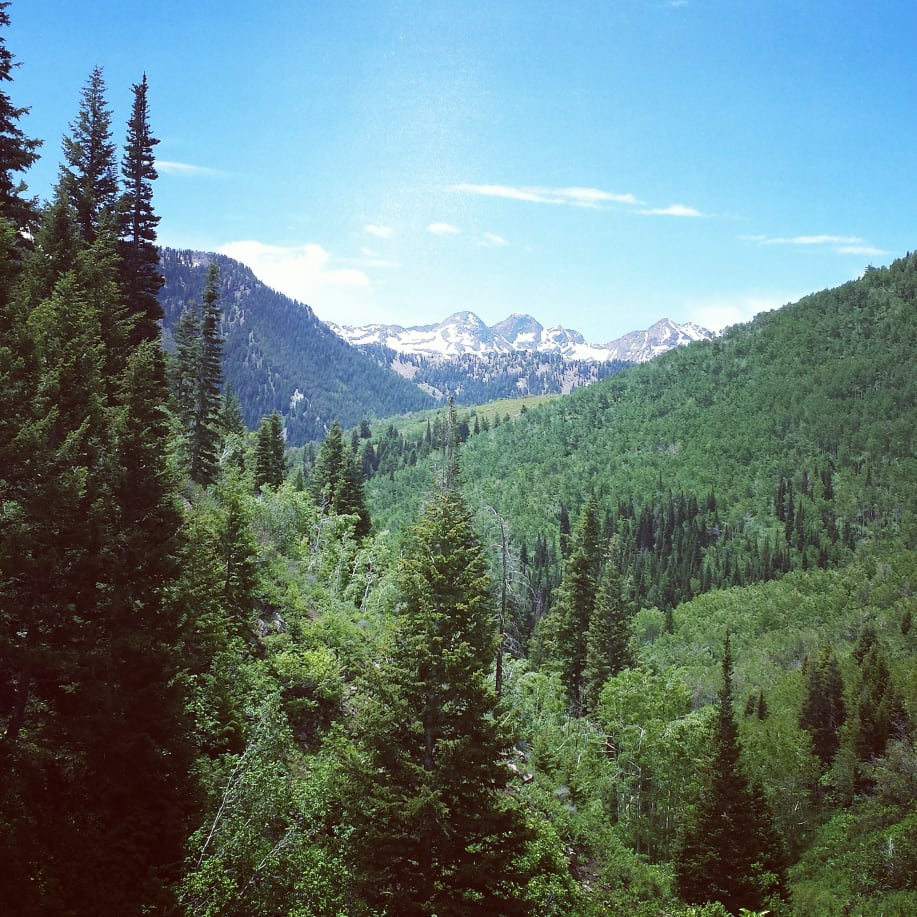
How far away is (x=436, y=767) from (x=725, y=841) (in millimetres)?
19612

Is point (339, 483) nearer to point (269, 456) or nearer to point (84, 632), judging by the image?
point (269, 456)

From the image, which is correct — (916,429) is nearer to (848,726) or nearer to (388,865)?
(848,726)

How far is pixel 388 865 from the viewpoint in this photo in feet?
48.4

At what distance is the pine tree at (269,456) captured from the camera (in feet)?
196

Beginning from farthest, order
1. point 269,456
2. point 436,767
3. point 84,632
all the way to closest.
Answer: point 269,456, point 84,632, point 436,767

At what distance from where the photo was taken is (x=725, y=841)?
90.2 ft

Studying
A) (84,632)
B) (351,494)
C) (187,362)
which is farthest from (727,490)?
(84,632)

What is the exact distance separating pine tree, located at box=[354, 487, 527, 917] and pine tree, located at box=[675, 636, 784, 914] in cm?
1631

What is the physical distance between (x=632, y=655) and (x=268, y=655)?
31.6 m

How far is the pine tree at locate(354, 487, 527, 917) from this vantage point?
47.8ft

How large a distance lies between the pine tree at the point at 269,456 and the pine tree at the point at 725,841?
42.5 metres

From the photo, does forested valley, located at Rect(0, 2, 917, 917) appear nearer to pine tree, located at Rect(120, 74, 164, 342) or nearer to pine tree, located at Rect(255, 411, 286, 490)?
pine tree, located at Rect(120, 74, 164, 342)

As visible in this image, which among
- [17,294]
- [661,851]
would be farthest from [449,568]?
[661,851]

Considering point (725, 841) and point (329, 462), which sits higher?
point (329, 462)
